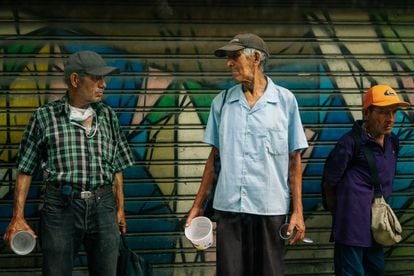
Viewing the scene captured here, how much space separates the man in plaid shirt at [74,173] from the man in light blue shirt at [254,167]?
0.60 meters

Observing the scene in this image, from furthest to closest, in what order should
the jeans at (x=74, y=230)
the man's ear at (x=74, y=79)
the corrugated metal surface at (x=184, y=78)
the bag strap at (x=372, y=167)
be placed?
the corrugated metal surface at (x=184, y=78)
the bag strap at (x=372, y=167)
the man's ear at (x=74, y=79)
the jeans at (x=74, y=230)

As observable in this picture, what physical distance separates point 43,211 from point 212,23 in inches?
88.3

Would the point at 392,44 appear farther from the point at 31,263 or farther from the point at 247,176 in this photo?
the point at 31,263

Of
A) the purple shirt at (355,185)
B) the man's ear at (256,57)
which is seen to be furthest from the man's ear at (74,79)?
the purple shirt at (355,185)

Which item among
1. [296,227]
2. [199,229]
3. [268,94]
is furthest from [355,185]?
[199,229]

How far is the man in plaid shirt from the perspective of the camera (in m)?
4.97

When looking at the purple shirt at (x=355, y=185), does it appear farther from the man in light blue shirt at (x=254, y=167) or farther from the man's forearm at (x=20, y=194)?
the man's forearm at (x=20, y=194)

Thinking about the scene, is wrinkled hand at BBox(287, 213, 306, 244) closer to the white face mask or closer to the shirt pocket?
the shirt pocket

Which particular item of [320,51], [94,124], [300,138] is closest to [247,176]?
[300,138]

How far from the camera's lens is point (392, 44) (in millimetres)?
6684

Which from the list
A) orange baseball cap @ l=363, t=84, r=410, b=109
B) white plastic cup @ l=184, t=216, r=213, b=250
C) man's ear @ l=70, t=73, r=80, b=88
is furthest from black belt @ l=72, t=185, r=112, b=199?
orange baseball cap @ l=363, t=84, r=410, b=109

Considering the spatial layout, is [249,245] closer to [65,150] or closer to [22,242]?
[65,150]

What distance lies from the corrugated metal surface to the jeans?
4.19 feet

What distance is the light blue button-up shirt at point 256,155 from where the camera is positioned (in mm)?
4984
